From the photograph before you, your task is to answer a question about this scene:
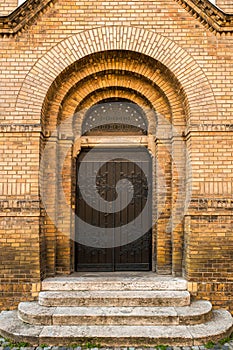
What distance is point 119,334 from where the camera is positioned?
5168mm

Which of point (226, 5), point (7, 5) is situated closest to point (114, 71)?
point (7, 5)

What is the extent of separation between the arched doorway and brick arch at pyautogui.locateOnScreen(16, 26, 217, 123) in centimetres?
113

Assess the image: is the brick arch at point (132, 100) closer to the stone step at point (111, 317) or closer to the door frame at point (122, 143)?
the door frame at point (122, 143)

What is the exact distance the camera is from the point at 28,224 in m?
6.15

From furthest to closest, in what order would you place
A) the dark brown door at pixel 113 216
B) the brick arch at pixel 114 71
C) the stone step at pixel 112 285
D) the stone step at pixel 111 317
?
the dark brown door at pixel 113 216
the brick arch at pixel 114 71
the stone step at pixel 112 285
the stone step at pixel 111 317

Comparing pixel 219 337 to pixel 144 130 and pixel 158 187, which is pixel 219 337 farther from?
pixel 144 130

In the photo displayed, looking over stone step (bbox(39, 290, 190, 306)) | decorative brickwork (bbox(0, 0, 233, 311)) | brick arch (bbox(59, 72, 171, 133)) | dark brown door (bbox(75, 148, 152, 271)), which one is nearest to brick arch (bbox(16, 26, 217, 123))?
decorative brickwork (bbox(0, 0, 233, 311))

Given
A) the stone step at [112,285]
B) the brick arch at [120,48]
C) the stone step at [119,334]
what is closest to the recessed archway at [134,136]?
the brick arch at [120,48]

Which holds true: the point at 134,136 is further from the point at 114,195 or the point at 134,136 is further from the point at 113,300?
the point at 113,300

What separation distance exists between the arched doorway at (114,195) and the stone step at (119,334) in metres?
1.78

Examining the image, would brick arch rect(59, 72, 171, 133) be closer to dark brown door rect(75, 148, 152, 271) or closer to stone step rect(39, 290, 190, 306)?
dark brown door rect(75, 148, 152, 271)

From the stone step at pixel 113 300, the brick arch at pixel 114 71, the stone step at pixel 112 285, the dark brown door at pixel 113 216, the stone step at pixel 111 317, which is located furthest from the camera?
the dark brown door at pixel 113 216

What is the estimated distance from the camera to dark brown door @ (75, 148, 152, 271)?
23.2 feet

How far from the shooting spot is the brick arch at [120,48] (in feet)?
20.8
